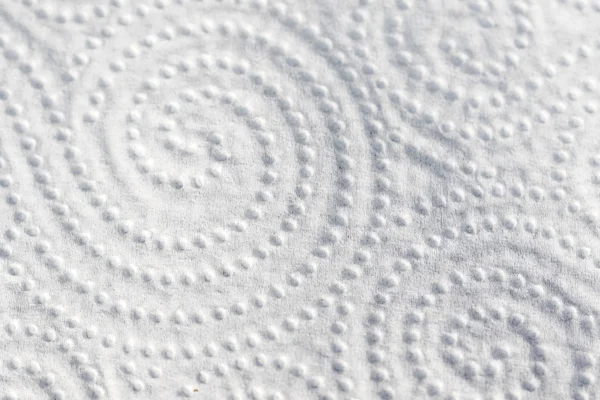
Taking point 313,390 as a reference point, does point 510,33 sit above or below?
above

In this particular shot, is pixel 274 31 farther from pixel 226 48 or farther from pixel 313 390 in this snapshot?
pixel 313 390

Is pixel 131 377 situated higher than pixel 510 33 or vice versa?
pixel 510 33

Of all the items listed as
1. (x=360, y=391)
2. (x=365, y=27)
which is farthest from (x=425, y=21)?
(x=360, y=391)

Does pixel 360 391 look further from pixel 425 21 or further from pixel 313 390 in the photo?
pixel 425 21

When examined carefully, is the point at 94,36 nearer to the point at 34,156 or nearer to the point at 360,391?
the point at 34,156

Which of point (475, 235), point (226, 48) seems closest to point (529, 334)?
point (475, 235)
